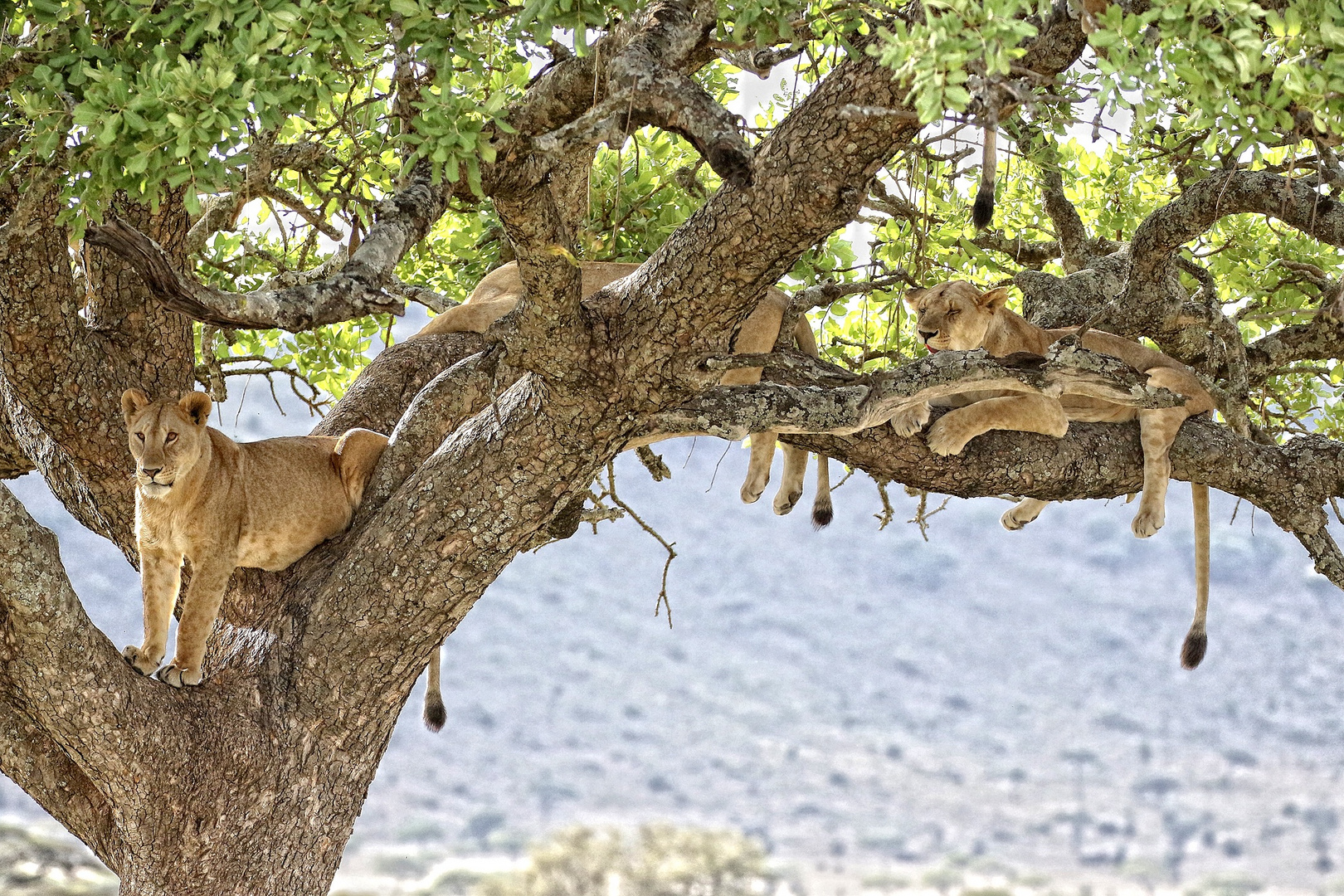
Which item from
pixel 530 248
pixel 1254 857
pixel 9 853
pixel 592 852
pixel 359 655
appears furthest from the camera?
pixel 1254 857

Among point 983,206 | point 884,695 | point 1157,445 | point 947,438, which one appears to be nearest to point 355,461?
point 947,438

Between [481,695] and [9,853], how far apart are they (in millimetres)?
13039

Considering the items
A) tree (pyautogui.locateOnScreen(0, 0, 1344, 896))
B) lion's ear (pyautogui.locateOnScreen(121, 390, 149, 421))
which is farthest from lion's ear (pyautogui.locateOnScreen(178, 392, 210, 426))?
tree (pyautogui.locateOnScreen(0, 0, 1344, 896))

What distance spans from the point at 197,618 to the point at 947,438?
8.52ft

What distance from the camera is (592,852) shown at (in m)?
24.5

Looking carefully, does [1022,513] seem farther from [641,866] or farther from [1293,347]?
[641,866]

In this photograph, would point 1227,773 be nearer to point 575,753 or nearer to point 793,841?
point 793,841

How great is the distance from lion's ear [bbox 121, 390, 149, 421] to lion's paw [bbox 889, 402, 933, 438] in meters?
2.53

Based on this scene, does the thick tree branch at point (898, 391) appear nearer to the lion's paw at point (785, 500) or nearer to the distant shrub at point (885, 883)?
the lion's paw at point (785, 500)

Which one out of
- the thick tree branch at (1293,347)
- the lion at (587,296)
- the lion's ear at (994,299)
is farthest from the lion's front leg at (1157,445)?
the lion at (587,296)

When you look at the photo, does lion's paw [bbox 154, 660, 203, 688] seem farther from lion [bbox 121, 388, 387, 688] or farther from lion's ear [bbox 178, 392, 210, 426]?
lion's ear [bbox 178, 392, 210, 426]

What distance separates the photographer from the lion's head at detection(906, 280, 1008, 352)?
5602mm

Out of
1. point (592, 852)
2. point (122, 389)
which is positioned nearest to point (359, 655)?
point (122, 389)

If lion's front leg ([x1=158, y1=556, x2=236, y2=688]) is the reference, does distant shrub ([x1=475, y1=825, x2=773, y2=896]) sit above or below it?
above
